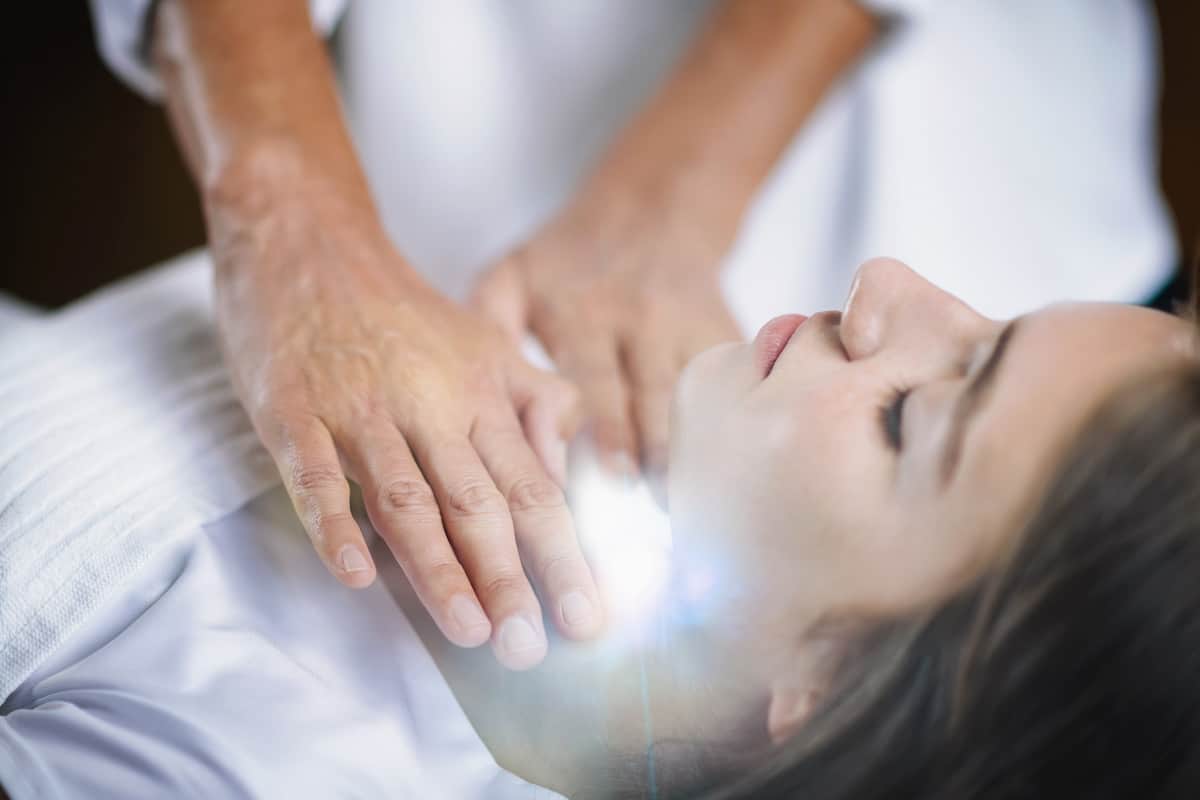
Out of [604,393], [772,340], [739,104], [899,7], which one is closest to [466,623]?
[772,340]

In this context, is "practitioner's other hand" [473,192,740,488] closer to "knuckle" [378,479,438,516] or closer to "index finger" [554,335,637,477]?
"index finger" [554,335,637,477]

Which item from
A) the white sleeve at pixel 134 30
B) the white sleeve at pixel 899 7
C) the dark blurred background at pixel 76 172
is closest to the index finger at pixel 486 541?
the white sleeve at pixel 134 30

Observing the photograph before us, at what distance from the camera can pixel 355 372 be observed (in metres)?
0.70

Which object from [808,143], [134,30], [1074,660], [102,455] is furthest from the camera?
[808,143]

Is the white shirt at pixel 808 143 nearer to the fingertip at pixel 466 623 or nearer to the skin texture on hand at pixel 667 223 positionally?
the skin texture on hand at pixel 667 223

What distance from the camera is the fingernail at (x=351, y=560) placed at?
0.59m

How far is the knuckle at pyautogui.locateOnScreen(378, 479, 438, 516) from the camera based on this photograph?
24.8 inches

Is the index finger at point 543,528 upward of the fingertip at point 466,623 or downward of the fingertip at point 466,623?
upward

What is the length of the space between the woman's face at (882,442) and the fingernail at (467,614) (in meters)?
0.12

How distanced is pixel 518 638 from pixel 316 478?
0.16m

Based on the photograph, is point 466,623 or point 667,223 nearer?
point 466,623

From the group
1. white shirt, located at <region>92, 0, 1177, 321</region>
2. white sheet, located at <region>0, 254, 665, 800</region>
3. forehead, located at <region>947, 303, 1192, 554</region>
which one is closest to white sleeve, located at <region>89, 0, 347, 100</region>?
white shirt, located at <region>92, 0, 1177, 321</region>

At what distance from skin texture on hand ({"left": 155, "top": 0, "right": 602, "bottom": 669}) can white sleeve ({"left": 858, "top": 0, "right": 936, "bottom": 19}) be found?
58 centimetres

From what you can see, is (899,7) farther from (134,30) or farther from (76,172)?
(76,172)
